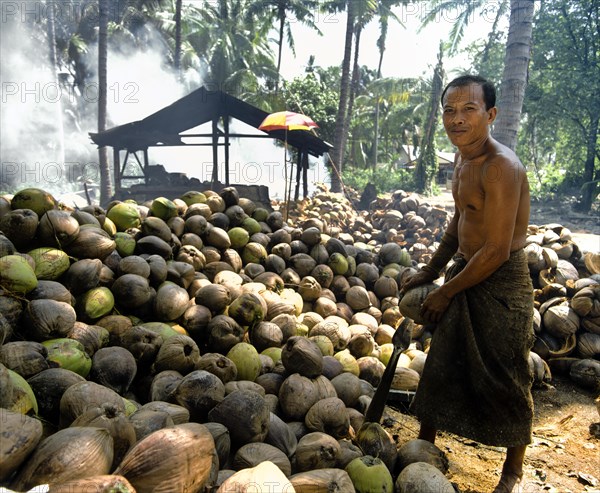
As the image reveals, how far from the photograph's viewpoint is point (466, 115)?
263 centimetres

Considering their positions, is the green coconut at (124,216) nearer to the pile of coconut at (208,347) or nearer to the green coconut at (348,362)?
the pile of coconut at (208,347)

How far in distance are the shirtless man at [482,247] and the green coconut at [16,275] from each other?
283cm

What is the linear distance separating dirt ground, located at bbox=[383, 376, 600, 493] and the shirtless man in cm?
29

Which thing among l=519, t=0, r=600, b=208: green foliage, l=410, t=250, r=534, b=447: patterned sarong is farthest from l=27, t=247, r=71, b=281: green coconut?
l=519, t=0, r=600, b=208: green foliage

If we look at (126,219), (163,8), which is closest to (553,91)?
(126,219)

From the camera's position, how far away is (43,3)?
32438 millimetres

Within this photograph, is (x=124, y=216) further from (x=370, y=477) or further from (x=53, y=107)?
(x=53, y=107)

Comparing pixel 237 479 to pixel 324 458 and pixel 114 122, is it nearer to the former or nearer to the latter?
pixel 324 458

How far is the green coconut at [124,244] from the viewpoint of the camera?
424cm

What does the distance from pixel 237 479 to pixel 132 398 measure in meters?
1.49

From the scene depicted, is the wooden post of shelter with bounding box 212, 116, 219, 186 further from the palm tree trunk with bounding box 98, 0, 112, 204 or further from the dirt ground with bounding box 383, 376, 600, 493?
the dirt ground with bounding box 383, 376, 600, 493

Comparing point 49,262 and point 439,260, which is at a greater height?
point 439,260

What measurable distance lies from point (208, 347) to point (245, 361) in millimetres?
499

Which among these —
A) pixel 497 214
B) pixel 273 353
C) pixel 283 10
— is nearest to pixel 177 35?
pixel 283 10
